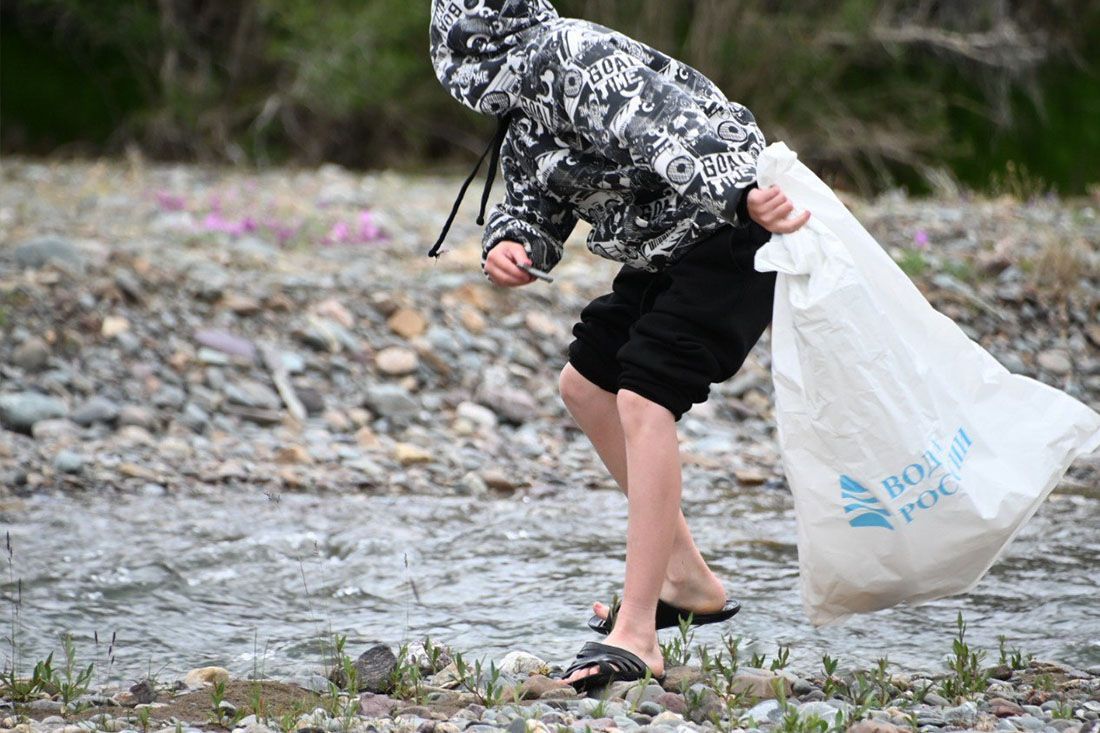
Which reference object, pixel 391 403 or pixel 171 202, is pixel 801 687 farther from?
pixel 171 202

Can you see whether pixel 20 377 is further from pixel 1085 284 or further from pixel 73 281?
pixel 1085 284

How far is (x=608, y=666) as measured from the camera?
110 inches

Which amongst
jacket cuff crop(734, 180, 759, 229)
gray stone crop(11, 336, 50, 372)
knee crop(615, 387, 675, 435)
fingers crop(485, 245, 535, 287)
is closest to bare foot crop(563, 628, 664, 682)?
knee crop(615, 387, 675, 435)

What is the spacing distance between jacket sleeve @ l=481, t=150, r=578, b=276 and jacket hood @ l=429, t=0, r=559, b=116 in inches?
6.2

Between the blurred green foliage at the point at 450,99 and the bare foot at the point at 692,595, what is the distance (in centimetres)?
957

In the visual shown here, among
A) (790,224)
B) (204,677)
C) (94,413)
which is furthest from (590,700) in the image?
(94,413)

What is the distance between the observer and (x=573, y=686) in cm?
278

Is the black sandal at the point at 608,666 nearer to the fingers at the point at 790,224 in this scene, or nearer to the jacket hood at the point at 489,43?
the fingers at the point at 790,224

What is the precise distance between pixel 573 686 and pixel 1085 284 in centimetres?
509

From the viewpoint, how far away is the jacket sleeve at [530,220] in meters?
2.99

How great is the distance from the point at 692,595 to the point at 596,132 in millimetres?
1092

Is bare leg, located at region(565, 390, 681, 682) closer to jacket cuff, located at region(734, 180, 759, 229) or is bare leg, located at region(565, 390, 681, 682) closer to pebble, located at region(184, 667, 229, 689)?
jacket cuff, located at region(734, 180, 759, 229)

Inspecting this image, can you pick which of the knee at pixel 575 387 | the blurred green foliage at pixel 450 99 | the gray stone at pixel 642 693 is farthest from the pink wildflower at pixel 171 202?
the gray stone at pixel 642 693

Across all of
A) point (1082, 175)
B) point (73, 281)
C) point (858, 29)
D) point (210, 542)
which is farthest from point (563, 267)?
point (1082, 175)
